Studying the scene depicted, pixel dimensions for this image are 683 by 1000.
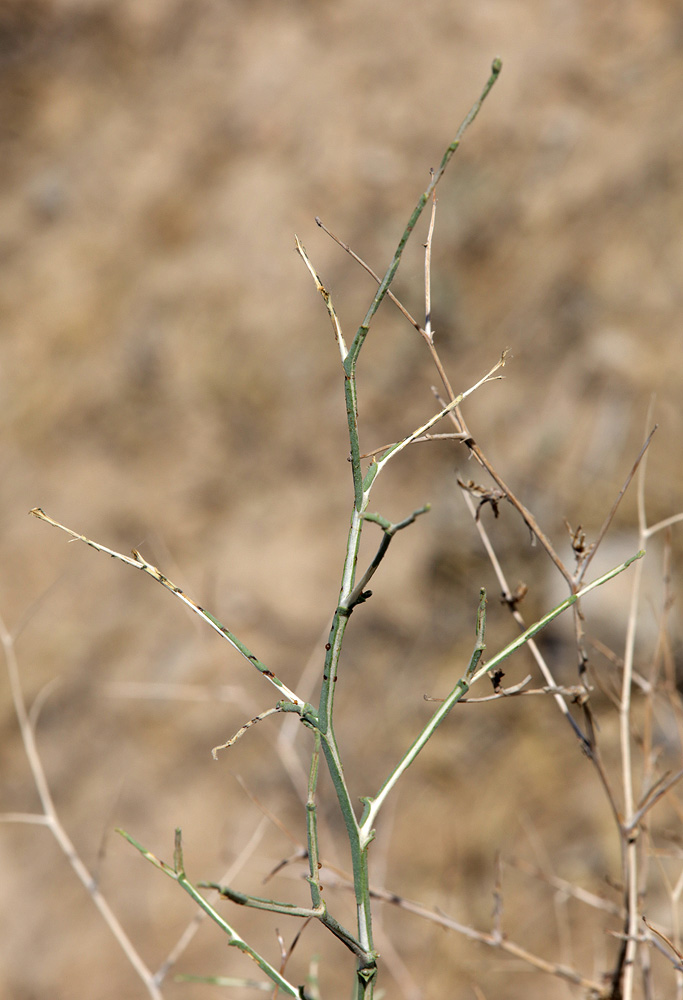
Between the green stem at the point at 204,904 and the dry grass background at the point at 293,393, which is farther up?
the dry grass background at the point at 293,393

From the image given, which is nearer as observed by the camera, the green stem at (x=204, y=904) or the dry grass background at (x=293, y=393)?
the green stem at (x=204, y=904)

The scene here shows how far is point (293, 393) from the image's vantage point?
2143 mm

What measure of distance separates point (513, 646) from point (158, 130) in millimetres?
2356

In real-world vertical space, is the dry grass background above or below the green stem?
above

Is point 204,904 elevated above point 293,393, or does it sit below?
below

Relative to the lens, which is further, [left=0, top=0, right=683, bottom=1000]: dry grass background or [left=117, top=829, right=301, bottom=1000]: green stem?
[left=0, top=0, right=683, bottom=1000]: dry grass background

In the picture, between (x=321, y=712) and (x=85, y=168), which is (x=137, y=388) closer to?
(x=85, y=168)

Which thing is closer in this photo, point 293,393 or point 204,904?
point 204,904

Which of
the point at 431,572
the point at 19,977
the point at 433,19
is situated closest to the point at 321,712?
the point at 431,572

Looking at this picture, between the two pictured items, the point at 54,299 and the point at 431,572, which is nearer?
the point at 431,572

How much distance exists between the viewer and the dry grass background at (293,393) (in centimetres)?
180

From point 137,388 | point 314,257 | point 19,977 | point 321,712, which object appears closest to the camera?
point 321,712

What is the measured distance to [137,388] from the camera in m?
2.23

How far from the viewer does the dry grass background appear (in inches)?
70.8
